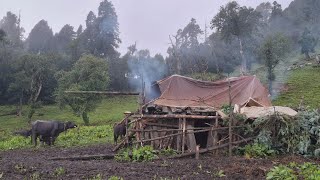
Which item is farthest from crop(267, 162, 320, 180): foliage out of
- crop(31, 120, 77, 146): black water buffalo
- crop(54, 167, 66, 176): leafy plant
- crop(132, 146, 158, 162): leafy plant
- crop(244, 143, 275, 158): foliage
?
crop(31, 120, 77, 146): black water buffalo

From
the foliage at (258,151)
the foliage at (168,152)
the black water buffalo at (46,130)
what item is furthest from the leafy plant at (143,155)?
the black water buffalo at (46,130)

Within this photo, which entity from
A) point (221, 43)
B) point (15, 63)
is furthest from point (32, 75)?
point (221, 43)

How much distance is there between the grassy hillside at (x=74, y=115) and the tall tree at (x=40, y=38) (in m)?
27.9

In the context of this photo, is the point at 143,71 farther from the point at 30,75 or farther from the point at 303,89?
the point at 303,89

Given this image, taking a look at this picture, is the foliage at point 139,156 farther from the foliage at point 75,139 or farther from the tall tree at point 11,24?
the tall tree at point 11,24

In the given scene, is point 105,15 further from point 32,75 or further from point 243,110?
point 243,110

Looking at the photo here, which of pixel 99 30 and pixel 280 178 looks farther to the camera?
pixel 99 30

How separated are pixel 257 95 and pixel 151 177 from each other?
42.5ft

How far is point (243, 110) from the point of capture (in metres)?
22.1

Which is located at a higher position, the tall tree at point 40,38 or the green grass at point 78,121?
the tall tree at point 40,38

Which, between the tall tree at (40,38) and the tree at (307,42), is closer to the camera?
the tree at (307,42)

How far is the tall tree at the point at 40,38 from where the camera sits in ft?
299

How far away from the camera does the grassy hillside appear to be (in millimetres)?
51125

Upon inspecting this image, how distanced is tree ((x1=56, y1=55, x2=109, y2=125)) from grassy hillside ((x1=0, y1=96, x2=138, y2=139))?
2324mm
